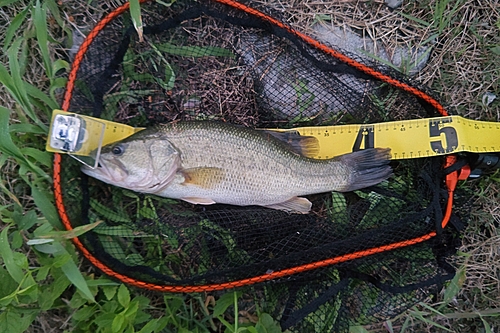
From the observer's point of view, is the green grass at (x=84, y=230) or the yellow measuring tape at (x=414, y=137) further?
the yellow measuring tape at (x=414, y=137)

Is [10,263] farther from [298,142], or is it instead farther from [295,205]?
[298,142]

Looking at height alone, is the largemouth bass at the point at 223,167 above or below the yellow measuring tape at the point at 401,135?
below

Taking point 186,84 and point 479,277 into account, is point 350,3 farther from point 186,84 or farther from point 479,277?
point 479,277

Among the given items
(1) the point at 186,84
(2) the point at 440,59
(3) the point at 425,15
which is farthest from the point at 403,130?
(1) the point at 186,84

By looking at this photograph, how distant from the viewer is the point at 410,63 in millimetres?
3248

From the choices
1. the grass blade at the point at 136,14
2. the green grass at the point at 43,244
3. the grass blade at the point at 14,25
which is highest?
the grass blade at the point at 136,14

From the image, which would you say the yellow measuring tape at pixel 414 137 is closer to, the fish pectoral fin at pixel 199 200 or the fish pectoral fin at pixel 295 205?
the fish pectoral fin at pixel 295 205

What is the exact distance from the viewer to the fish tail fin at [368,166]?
285cm

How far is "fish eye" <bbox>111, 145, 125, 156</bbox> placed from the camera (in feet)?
8.68

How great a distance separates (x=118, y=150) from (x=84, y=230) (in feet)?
1.72

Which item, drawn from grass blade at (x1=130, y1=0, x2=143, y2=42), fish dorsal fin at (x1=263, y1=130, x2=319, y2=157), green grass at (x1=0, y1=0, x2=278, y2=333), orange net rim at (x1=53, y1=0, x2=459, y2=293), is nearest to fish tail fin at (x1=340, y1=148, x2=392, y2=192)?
fish dorsal fin at (x1=263, y1=130, x2=319, y2=157)

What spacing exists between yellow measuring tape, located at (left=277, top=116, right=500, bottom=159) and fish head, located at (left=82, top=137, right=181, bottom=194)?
93 cm

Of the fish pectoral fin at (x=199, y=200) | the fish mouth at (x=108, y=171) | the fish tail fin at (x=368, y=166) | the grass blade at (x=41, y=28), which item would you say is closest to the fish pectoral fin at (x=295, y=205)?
the fish tail fin at (x=368, y=166)

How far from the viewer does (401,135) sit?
296 cm
